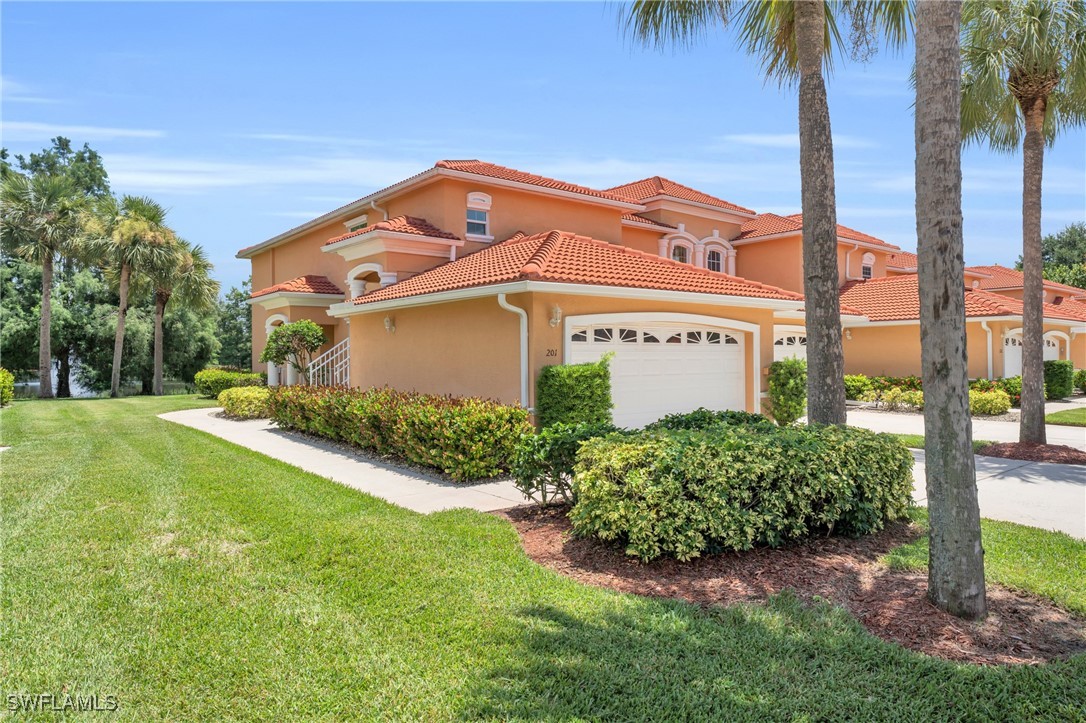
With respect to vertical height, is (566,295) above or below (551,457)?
above

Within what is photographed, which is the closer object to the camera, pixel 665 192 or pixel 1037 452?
pixel 1037 452

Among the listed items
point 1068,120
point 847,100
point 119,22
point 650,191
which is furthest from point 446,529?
point 650,191

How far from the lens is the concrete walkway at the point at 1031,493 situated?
780 cm

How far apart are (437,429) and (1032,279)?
40.3 ft

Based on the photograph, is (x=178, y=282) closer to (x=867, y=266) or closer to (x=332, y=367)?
(x=332, y=367)

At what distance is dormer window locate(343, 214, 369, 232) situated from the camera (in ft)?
69.0

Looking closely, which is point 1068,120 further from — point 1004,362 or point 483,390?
point 483,390

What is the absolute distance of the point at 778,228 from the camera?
1001 inches

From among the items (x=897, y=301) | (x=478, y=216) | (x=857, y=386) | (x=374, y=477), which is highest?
(x=478, y=216)

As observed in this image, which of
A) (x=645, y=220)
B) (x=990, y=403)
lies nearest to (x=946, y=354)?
(x=990, y=403)

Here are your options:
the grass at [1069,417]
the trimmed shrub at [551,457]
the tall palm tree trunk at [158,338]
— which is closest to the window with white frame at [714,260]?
the grass at [1069,417]

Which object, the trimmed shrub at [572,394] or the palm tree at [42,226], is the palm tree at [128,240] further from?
the trimmed shrub at [572,394]

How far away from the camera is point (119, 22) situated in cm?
1002

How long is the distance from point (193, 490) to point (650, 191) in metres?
18.9
